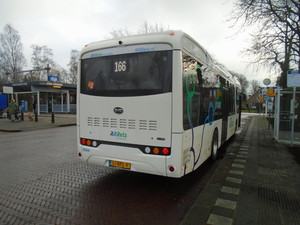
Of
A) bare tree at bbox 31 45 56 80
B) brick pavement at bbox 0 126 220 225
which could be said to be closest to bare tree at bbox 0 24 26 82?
bare tree at bbox 31 45 56 80

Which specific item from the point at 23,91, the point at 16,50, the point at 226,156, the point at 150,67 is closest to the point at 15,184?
the point at 150,67

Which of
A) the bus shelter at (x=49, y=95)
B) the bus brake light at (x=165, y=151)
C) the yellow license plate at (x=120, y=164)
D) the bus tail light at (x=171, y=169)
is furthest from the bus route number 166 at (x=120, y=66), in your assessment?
the bus shelter at (x=49, y=95)

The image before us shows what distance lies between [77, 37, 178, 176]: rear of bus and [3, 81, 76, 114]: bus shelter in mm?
24629

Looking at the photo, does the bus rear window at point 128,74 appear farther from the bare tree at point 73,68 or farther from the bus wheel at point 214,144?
the bare tree at point 73,68

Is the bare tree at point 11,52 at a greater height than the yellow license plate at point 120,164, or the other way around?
the bare tree at point 11,52

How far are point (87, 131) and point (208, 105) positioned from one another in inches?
118

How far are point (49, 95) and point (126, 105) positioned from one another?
2798 cm

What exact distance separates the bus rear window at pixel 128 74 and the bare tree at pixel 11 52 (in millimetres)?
49369

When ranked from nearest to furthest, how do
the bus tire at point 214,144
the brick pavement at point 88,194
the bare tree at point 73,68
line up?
the brick pavement at point 88,194 → the bus tire at point 214,144 → the bare tree at point 73,68

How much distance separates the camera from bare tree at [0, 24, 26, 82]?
4359cm

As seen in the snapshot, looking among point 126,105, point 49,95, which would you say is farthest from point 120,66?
point 49,95

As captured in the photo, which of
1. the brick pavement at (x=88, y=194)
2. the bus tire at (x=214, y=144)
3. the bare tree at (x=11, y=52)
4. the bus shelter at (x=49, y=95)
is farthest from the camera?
the bare tree at (x=11, y=52)

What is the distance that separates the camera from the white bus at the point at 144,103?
383 centimetres

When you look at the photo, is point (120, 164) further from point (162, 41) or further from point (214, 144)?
point (214, 144)
